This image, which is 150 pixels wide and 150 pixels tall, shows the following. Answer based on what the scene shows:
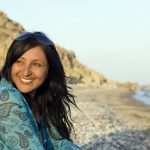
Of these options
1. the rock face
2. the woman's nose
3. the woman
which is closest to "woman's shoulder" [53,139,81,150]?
the woman

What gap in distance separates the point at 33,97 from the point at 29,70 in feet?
1.16

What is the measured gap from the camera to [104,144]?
10195 mm

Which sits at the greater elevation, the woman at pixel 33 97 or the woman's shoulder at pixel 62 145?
the woman at pixel 33 97

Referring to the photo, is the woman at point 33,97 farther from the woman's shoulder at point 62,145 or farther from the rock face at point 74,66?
the rock face at point 74,66

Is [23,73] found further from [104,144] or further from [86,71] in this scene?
[86,71]

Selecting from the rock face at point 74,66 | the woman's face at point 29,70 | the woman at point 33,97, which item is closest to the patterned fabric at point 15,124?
the woman at point 33,97

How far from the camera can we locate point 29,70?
3520 millimetres

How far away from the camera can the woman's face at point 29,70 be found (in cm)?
351

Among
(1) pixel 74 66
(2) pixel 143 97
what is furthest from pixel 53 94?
(1) pixel 74 66

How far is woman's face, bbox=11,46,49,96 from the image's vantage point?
3506 millimetres

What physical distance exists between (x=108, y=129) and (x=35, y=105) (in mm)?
10383

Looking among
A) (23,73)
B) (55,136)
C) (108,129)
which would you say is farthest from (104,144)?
(23,73)

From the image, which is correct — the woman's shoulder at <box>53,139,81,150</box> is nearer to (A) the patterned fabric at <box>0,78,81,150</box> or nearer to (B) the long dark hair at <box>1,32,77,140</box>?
(B) the long dark hair at <box>1,32,77,140</box>

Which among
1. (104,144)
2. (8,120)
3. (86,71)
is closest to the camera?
(8,120)
